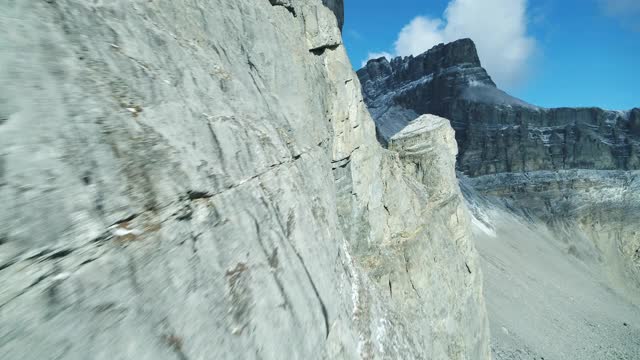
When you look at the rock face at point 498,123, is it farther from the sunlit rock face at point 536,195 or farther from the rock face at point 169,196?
the rock face at point 169,196

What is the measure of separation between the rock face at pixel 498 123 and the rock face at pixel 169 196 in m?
77.4

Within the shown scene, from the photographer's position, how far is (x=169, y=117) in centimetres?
586

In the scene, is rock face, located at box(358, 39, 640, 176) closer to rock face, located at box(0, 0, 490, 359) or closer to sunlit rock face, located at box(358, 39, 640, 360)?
sunlit rock face, located at box(358, 39, 640, 360)

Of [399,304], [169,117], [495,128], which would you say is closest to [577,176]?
[495,128]

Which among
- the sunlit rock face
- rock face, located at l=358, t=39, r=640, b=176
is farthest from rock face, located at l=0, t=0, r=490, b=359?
rock face, located at l=358, t=39, r=640, b=176

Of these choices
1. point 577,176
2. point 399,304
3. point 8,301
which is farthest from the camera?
point 577,176

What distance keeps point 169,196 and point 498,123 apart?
366 feet

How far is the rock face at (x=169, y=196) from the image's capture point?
11.8 feet

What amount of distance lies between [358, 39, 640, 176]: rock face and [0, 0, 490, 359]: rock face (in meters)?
77.4

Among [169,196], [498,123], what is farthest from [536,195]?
[169,196]

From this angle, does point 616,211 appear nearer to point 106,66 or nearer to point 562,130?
point 562,130

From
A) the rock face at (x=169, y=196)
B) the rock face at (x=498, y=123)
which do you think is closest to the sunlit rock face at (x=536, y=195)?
the rock face at (x=498, y=123)

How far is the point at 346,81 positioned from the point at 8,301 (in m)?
14.3

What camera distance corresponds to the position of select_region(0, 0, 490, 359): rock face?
11.8 ft
